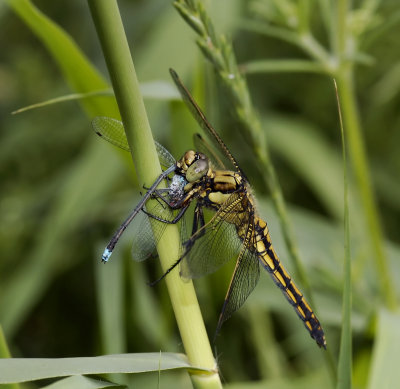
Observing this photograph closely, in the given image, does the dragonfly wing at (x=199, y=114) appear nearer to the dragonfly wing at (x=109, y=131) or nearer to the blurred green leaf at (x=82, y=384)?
the dragonfly wing at (x=109, y=131)

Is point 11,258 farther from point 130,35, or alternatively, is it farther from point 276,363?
point 130,35

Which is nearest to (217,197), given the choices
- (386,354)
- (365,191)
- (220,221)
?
(220,221)

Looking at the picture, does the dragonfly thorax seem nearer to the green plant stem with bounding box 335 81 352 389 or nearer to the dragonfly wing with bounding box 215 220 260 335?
the dragonfly wing with bounding box 215 220 260 335

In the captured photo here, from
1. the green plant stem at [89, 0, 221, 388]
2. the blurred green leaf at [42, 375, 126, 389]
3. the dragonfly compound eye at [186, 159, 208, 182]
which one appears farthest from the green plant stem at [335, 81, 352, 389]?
the dragonfly compound eye at [186, 159, 208, 182]

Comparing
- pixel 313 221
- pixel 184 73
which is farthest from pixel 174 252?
pixel 313 221

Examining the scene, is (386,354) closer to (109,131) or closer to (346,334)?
(346,334)

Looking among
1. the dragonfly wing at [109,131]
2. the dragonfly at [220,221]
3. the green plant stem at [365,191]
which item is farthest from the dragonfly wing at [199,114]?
the green plant stem at [365,191]
